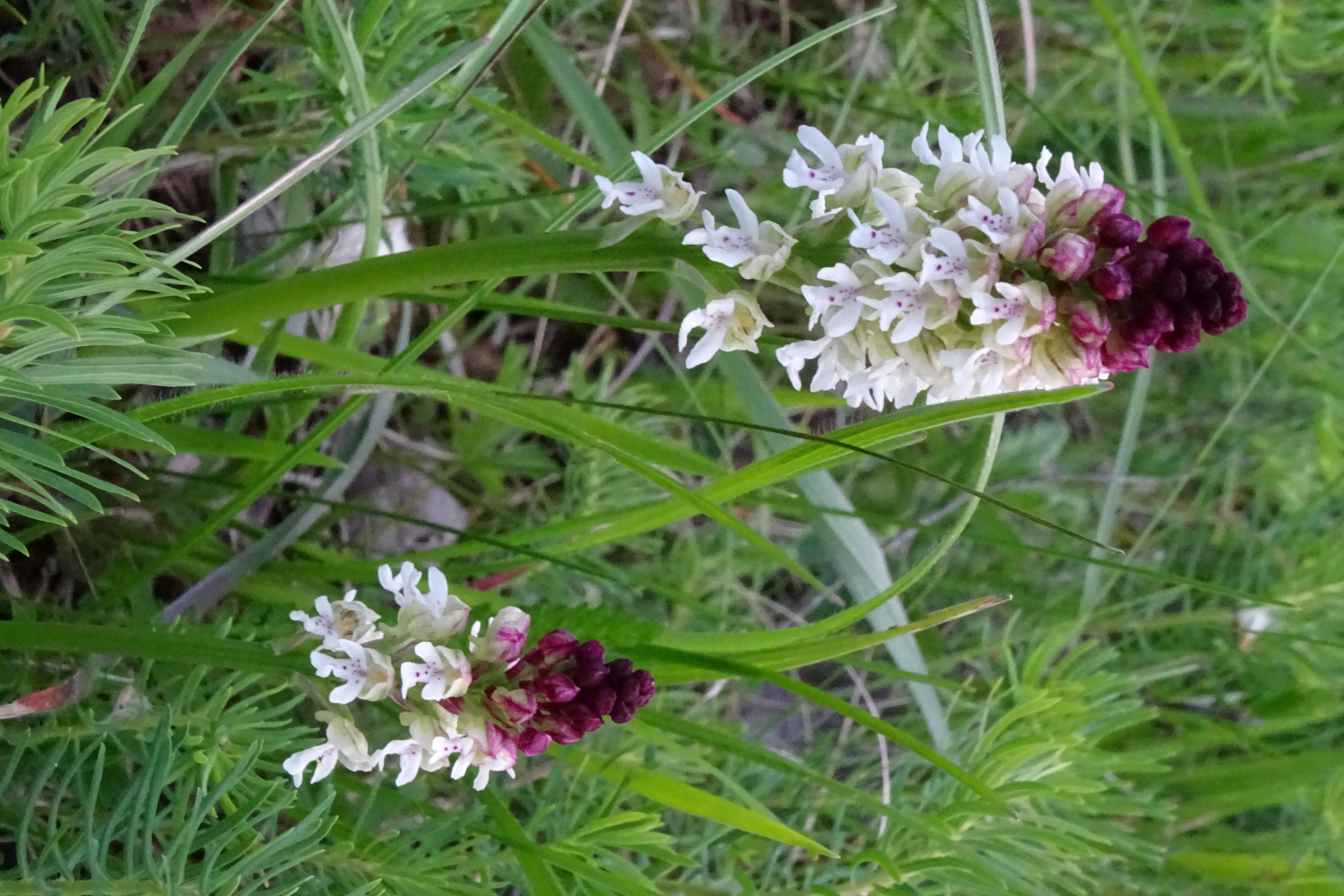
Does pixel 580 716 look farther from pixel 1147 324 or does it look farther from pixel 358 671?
pixel 1147 324

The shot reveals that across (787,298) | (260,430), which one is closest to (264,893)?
(260,430)

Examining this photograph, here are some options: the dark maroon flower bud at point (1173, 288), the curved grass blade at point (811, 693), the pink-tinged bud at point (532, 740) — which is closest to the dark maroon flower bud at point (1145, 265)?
the dark maroon flower bud at point (1173, 288)

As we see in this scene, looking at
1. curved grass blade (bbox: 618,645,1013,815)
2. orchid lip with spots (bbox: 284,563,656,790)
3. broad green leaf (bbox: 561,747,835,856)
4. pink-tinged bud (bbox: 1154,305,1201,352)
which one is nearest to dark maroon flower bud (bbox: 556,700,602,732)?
orchid lip with spots (bbox: 284,563,656,790)

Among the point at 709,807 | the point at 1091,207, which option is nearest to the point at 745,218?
the point at 1091,207

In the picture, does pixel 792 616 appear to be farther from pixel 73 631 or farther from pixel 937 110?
pixel 73 631

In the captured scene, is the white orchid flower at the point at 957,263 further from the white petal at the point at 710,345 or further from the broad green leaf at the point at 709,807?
the broad green leaf at the point at 709,807

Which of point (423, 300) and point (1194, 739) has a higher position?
point (423, 300)

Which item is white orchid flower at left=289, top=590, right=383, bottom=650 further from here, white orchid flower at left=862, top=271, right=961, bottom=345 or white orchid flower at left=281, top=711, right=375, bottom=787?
white orchid flower at left=862, top=271, right=961, bottom=345
